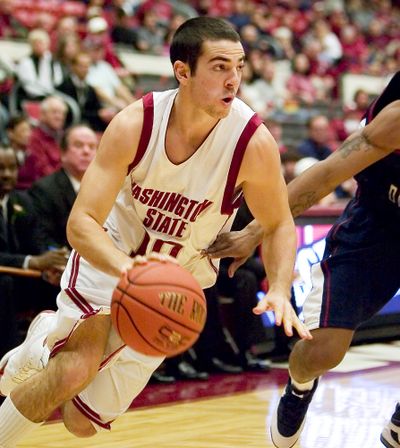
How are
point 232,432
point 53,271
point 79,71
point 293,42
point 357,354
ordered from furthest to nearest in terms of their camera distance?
point 293,42 < point 79,71 < point 357,354 < point 53,271 < point 232,432

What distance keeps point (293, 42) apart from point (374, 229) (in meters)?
14.9

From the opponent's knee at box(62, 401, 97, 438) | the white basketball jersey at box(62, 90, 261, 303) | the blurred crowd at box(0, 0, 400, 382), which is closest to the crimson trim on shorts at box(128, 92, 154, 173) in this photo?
the white basketball jersey at box(62, 90, 261, 303)

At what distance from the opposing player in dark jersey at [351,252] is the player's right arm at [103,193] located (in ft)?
1.99

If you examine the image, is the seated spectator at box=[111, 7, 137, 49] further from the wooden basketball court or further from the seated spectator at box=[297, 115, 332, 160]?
the wooden basketball court

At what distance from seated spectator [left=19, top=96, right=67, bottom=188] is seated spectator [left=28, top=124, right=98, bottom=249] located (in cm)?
103

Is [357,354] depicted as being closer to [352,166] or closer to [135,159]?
[352,166]

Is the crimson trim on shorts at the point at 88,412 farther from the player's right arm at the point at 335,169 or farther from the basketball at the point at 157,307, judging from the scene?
the basketball at the point at 157,307

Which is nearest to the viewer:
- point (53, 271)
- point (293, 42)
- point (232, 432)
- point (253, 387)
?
point (232, 432)

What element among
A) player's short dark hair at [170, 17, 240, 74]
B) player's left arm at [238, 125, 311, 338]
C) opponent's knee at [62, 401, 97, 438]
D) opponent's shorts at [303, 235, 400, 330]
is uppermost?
player's short dark hair at [170, 17, 240, 74]

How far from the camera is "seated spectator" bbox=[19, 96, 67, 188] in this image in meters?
8.17

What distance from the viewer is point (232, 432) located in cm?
526

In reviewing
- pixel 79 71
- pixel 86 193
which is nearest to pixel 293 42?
pixel 79 71

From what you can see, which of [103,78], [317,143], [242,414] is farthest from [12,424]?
[317,143]

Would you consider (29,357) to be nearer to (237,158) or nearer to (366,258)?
(237,158)
